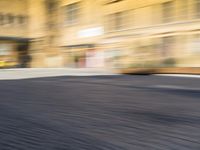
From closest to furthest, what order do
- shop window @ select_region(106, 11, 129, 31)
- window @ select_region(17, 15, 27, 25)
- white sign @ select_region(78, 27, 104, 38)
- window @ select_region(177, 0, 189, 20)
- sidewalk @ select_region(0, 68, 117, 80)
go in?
sidewalk @ select_region(0, 68, 117, 80) < window @ select_region(177, 0, 189, 20) < shop window @ select_region(106, 11, 129, 31) < white sign @ select_region(78, 27, 104, 38) < window @ select_region(17, 15, 27, 25)

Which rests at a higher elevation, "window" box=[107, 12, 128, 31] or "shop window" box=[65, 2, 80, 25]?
"shop window" box=[65, 2, 80, 25]

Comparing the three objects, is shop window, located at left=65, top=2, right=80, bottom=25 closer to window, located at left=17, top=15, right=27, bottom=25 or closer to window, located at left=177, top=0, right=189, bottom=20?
window, located at left=17, top=15, right=27, bottom=25

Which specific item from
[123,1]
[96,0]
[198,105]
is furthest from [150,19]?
[198,105]

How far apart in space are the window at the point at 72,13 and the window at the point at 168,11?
6864 millimetres

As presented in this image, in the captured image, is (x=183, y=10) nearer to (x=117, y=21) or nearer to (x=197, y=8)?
(x=197, y=8)

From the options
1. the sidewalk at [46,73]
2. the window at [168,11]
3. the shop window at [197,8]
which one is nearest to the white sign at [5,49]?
the sidewalk at [46,73]

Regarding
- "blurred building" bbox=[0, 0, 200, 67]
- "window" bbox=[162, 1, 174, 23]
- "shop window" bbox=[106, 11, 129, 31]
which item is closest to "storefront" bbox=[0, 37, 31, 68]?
"blurred building" bbox=[0, 0, 200, 67]

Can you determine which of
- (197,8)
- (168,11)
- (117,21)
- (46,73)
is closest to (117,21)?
(117,21)

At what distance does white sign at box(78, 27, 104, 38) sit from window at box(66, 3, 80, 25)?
102cm

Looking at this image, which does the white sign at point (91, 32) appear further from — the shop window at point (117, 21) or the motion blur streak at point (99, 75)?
the shop window at point (117, 21)

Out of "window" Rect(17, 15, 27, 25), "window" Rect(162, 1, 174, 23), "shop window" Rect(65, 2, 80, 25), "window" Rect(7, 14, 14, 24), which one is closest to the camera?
"window" Rect(162, 1, 174, 23)

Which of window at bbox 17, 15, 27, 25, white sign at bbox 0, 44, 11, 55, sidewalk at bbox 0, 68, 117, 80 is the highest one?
window at bbox 17, 15, 27, 25

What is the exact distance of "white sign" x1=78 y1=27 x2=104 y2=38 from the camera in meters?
21.2

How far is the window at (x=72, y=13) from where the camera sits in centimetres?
2289
